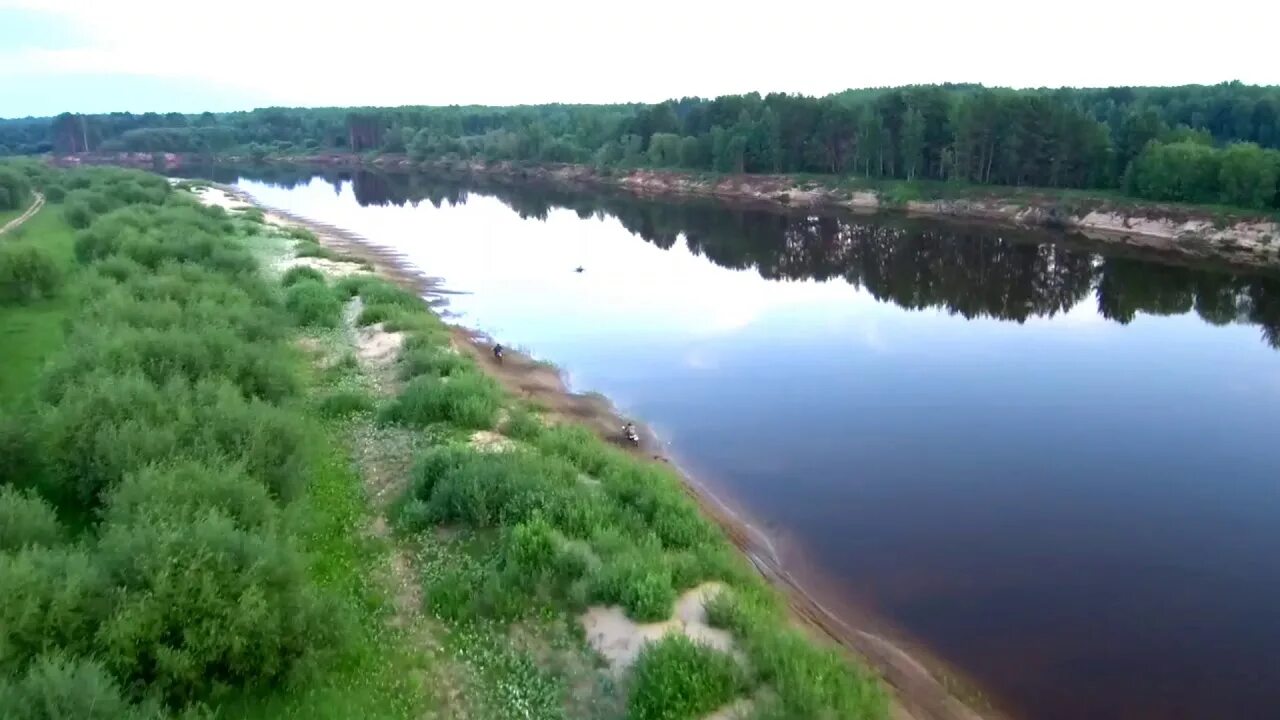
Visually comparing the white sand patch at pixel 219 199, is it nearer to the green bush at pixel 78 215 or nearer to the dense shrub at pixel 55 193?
the dense shrub at pixel 55 193

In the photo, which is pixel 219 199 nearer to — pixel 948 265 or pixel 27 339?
pixel 27 339

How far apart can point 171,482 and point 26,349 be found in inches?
675

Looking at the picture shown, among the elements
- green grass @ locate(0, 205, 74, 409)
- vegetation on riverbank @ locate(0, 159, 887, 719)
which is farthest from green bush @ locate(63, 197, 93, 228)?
vegetation on riverbank @ locate(0, 159, 887, 719)

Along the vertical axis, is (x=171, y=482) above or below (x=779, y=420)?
above

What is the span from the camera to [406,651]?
11633mm

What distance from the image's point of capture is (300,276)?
1406 inches

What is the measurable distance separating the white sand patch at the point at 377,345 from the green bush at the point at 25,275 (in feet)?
42.4

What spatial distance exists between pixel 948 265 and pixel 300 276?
3375 centimetres

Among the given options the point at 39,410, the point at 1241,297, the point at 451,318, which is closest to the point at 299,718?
the point at 39,410

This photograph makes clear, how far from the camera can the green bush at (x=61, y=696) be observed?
26.1 feet

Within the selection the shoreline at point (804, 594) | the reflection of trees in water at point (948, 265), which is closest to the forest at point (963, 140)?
the reflection of trees in water at point (948, 265)

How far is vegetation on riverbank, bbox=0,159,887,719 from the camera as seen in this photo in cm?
988

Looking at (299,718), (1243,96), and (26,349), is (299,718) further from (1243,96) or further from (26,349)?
(1243,96)

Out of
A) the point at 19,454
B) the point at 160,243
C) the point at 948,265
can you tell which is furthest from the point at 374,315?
the point at 948,265
